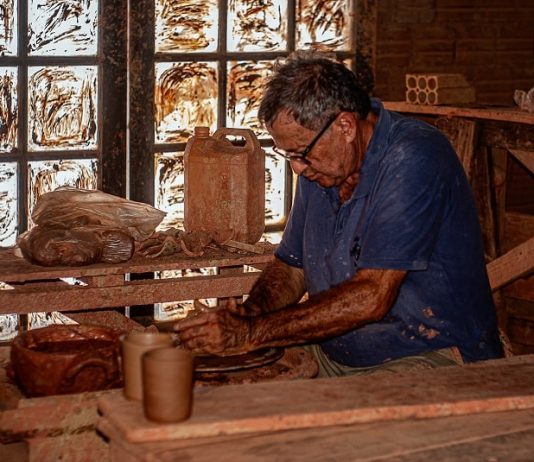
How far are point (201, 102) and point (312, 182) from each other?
7.32 ft

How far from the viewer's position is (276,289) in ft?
14.1

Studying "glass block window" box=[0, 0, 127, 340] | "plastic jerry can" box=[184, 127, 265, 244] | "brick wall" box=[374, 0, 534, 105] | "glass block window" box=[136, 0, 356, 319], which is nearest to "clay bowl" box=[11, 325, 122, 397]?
"plastic jerry can" box=[184, 127, 265, 244]

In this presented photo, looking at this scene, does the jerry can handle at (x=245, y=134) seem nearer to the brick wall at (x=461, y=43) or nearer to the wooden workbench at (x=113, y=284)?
the wooden workbench at (x=113, y=284)

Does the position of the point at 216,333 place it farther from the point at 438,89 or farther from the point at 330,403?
the point at 438,89

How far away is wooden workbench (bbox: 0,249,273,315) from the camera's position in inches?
186

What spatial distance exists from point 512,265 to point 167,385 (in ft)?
12.5

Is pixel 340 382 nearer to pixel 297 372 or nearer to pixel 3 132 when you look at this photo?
pixel 297 372

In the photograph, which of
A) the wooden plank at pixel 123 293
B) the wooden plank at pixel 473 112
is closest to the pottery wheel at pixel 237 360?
the wooden plank at pixel 123 293

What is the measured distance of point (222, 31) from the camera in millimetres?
6270

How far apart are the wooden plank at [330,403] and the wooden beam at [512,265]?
9.34 feet

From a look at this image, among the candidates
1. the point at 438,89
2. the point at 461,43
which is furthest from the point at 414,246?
the point at 461,43

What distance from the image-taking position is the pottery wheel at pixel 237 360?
3625mm

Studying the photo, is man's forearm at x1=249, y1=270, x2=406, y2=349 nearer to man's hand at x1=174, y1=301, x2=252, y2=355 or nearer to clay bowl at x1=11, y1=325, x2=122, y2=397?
man's hand at x1=174, y1=301, x2=252, y2=355

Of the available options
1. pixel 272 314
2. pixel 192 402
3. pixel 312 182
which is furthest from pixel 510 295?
pixel 192 402
